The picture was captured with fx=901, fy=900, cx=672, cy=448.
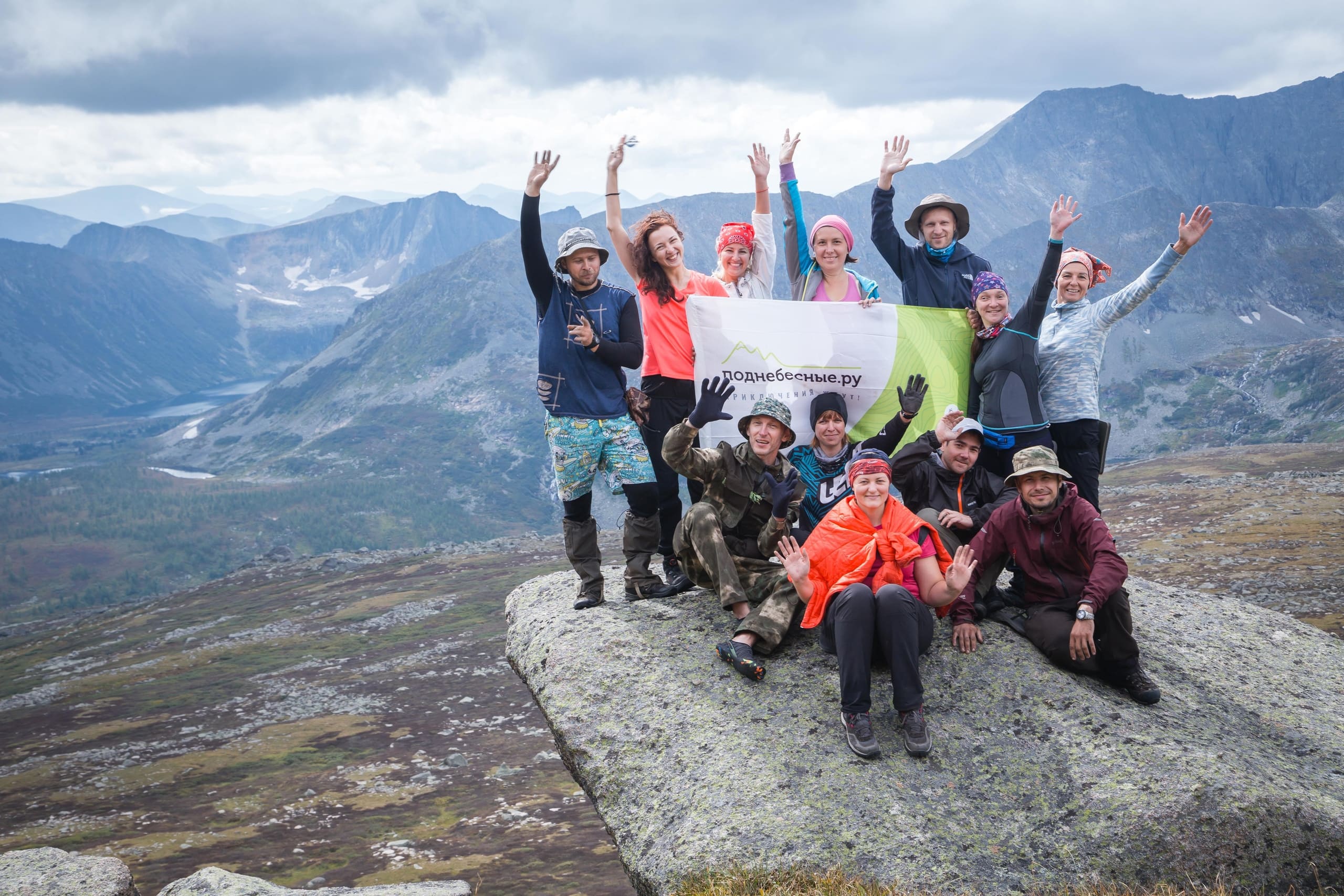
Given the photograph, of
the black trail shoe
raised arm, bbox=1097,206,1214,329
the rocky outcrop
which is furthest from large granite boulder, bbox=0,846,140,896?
raised arm, bbox=1097,206,1214,329

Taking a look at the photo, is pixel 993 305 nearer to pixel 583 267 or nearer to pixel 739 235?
pixel 739 235

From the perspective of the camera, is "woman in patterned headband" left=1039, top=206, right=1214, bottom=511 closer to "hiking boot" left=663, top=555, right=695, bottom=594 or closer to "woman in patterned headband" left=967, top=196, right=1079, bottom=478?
"woman in patterned headband" left=967, top=196, right=1079, bottom=478

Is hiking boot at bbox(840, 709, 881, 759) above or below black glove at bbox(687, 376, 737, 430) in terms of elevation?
below

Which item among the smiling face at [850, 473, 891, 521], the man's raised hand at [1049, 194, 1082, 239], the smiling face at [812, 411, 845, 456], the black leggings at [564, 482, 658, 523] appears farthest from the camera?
the black leggings at [564, 482, 658, 523]

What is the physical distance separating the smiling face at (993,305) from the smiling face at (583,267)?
14.0ft

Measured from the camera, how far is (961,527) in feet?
30.4

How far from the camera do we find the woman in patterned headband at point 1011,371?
31.4 ft

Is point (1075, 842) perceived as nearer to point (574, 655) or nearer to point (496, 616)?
point (574, 655)

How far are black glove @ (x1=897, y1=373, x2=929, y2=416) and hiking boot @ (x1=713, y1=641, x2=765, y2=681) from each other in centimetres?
310

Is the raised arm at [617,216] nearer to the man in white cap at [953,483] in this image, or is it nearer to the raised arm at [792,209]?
the raised arm at [792,209]

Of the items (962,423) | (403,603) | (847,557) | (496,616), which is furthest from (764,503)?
(403,603)

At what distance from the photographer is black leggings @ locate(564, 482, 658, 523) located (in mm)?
10312

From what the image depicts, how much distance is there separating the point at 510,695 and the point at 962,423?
59233mm

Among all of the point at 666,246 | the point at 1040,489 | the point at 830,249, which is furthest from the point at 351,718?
the point at 1040,489
